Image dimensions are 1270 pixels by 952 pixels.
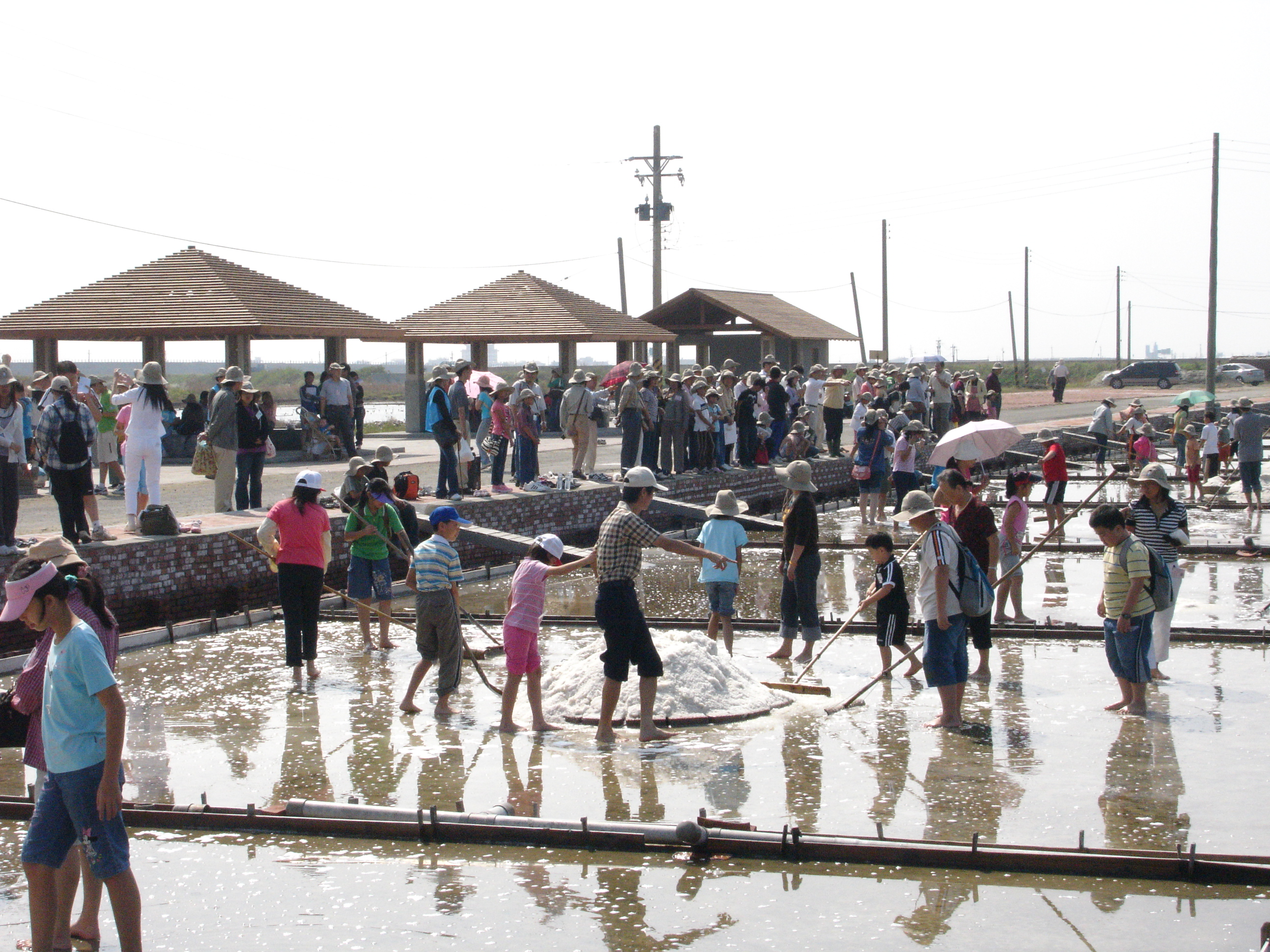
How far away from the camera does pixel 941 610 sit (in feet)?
25.8

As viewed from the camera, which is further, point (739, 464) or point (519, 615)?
point (739, 464)

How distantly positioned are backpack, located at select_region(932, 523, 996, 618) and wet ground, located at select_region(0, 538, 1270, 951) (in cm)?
69

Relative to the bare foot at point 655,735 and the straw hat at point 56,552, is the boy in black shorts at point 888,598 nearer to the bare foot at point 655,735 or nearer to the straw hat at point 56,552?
the bare foot at point 655,735

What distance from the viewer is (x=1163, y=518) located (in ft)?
28.6

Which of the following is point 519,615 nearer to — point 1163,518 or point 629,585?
point 629,585

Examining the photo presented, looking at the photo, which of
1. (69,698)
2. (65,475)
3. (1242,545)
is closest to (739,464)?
(1242,545)

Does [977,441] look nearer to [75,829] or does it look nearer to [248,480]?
[75,829]

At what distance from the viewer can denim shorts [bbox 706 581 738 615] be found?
9.91m

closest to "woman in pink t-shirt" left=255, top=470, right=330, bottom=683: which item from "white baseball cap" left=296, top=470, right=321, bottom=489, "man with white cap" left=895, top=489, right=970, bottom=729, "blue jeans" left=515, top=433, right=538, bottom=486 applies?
"white baseball cap" left=296, top=470, right=321, bottom=489

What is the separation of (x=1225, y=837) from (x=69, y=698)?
489 centimetres

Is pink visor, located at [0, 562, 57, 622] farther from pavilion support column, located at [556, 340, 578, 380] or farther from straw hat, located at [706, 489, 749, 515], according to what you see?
pavilion support column, located at [556, 340, 578, 380]

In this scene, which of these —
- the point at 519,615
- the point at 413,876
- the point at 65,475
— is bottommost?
the point at 413,876

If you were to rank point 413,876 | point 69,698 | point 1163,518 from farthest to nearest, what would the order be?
point 1163,518 → point 413,876 → point 69,698

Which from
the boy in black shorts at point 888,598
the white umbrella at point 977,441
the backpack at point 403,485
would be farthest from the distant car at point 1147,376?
the boy in black shorts at point 888,598
